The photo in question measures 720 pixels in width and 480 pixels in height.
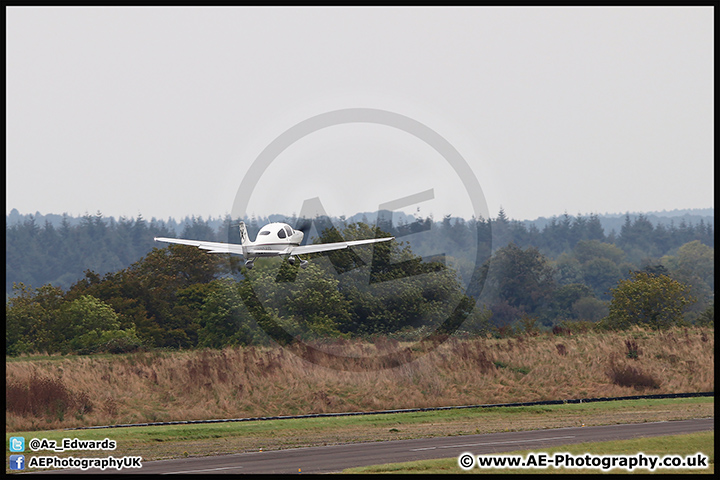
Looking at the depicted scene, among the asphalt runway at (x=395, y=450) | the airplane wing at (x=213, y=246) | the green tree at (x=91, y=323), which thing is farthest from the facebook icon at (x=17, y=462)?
the green tree at (x=91, y=323)

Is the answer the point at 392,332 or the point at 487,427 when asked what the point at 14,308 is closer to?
the point at 392,332

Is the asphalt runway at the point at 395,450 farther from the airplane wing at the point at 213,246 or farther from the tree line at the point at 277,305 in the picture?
the tree line at the point at 277,305

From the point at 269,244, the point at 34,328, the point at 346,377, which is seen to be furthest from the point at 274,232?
the point at 34,328

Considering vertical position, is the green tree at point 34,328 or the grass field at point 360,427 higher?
the green tree at point 34,328

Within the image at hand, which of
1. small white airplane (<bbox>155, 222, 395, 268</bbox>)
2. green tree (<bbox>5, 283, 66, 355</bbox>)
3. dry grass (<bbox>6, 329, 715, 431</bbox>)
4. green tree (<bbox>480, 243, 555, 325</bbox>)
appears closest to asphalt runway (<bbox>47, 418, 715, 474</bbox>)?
dry grass (<bbox>6, 329, 715, 431</bbox>)

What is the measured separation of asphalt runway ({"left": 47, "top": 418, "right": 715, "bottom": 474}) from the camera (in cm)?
2641

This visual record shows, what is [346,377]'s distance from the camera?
5306cm

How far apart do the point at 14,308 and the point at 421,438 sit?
194 ft

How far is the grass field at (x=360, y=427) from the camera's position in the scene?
3278 cm

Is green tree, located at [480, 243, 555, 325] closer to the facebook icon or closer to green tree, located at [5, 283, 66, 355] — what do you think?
green tree, located at [5, 283, 66, 355]

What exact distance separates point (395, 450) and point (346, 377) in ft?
74.6

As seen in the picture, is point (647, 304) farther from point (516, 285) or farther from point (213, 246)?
point (516, 285)

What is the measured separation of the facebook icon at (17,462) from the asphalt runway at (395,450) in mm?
1670
